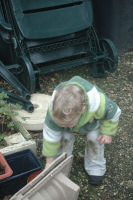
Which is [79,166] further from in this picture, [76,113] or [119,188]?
[76,113]

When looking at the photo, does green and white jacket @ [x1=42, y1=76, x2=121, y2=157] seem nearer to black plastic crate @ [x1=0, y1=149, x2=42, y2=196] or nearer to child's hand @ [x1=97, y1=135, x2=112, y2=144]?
child's hand @ [x1=97, y1=135, x2=112, y2=144]

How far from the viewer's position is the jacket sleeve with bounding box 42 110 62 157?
2.02 metres

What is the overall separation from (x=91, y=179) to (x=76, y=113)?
110cm

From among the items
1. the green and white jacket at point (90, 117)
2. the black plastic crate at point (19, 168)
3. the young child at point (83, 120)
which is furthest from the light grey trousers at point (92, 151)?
the black plastic crate at point (19, 168)

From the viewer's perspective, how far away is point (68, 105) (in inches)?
64.7

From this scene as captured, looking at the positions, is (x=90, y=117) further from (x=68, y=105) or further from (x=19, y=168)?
(x=19, y=168)

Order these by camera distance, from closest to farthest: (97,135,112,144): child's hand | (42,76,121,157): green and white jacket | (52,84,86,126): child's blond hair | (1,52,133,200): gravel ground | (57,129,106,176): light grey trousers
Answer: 1. (52,84,86,126): child's blond hair
2. (42,76,121,157): green and white jacket
3. (97,135,112,144): child's hand
4. (57,129,106,176): light grey trousers
5. (1,52,133,200): gravel ground

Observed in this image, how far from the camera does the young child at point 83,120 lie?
5.50ft

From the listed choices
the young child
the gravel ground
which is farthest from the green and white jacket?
the gravel ground

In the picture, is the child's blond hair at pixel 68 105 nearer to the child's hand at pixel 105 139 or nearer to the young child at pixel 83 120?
the young child at pixel 83 120

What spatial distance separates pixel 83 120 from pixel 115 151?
113cm

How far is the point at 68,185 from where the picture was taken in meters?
1.78

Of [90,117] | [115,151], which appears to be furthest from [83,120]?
[115,151]

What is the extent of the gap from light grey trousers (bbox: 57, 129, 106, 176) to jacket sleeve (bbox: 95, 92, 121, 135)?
0.13 meters
